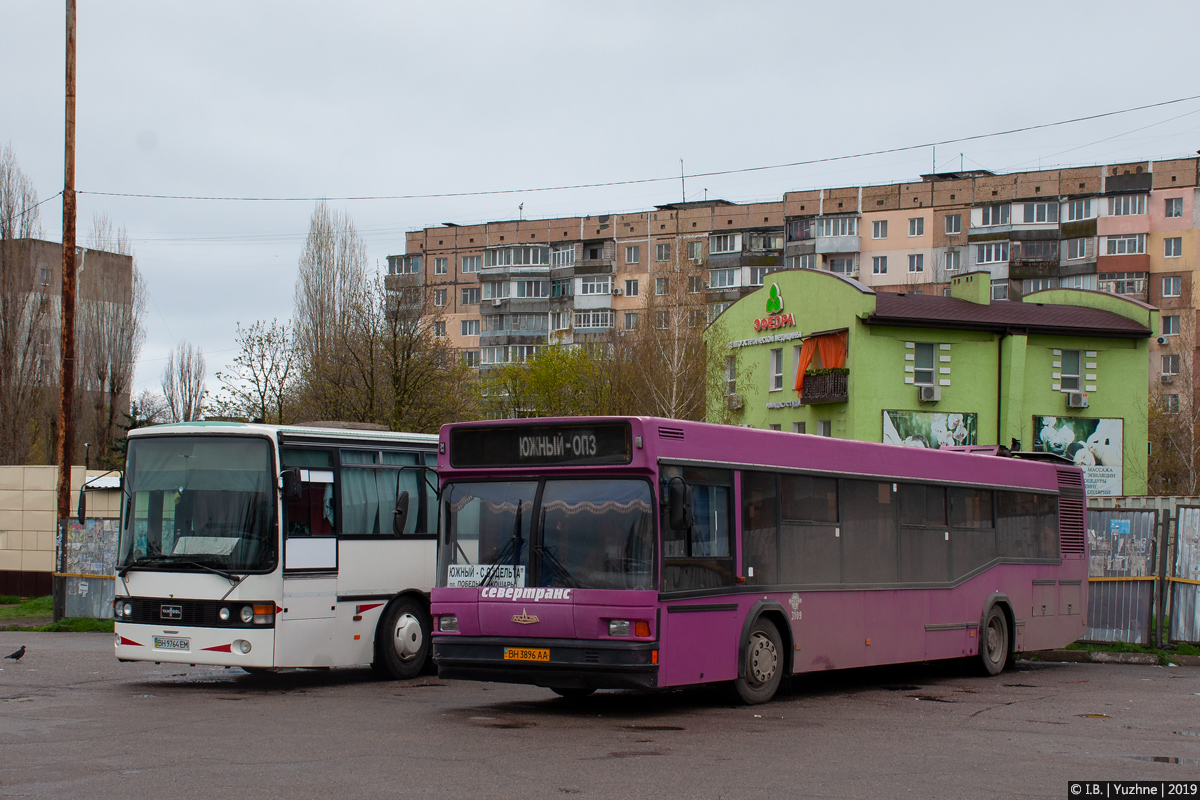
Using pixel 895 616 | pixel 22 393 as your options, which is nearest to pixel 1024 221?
pixel 22 393

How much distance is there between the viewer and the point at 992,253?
80.4 metres

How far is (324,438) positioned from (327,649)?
2.33 m

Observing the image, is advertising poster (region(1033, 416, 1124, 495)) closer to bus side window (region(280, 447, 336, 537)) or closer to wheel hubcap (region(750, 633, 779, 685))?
wheel hubcap (region(750, 633, 779, 685))

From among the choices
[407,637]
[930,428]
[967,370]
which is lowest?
[407,637]

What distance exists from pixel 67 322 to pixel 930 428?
32.5 meters

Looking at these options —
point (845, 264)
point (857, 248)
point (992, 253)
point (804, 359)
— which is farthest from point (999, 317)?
point (845, 264)

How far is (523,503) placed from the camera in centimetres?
1194

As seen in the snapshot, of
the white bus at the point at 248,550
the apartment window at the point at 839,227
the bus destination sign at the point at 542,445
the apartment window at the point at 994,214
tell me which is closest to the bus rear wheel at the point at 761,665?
the bus destination sign at the point at 542,445

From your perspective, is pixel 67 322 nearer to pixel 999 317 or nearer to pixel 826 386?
pixel 826 386

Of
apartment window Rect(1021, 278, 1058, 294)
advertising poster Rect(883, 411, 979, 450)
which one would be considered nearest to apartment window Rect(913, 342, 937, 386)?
advertising poster Rect(883, 411, 979, 450)

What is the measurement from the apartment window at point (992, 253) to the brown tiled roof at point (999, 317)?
29.9m

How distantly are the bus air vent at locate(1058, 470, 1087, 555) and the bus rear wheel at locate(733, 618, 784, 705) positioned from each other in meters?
7.43

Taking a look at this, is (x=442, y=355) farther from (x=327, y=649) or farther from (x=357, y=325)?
(x=327, y=649)

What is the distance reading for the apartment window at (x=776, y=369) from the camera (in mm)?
51625
